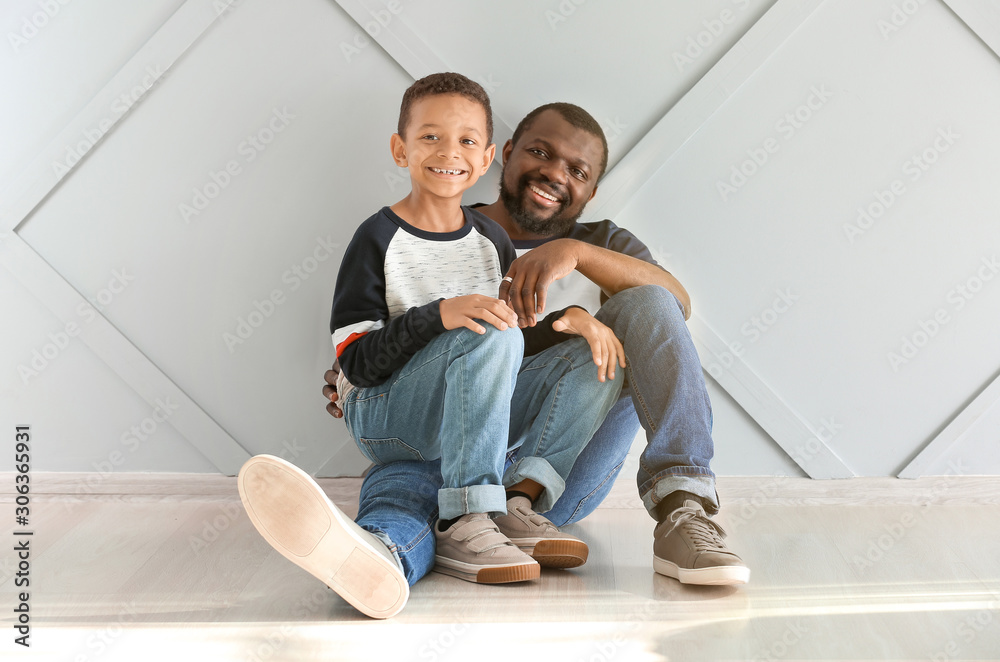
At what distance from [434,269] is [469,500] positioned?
A: 52cm

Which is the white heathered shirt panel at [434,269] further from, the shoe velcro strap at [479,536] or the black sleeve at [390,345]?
the shoe velcro strap at [479,536]

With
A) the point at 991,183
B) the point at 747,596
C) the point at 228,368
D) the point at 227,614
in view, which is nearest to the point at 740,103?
the point at 991,183

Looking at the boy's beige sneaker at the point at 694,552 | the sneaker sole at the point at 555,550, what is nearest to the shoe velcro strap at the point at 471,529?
the sneaker sole at the point at 555,550

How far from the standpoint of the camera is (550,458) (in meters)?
1.63

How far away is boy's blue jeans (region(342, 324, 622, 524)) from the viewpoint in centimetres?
139

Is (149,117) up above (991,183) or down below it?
below

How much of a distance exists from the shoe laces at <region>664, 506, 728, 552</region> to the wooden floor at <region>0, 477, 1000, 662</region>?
8cm

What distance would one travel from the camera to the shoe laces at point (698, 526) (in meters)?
1.40

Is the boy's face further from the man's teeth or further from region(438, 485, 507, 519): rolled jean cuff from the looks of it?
region(438, 485, 507, 519): rolled jean cuff

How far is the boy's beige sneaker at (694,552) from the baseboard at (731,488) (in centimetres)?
67

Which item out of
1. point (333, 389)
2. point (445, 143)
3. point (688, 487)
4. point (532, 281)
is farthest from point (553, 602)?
point (445, 143)

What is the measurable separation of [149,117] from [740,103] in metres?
1.61

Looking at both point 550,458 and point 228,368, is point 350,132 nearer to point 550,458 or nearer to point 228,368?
point 228,368

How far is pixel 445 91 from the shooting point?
5.44ft
